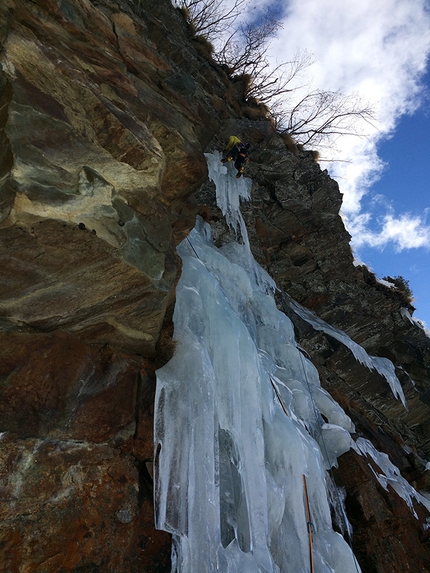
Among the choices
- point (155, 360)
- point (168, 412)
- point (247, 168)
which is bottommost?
point (168, 412)

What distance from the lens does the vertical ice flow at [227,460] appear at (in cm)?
261

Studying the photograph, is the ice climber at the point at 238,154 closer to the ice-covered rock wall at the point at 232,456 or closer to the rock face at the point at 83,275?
the ice-covered rock wall at the point at 232,456

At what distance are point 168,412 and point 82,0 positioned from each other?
13.5 ft

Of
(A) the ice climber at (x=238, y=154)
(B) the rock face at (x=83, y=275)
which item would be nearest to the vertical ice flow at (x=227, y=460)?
(B) the rock face at (x=83, y=275)

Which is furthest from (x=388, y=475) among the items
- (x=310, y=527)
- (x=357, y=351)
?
(x=310, y=527)

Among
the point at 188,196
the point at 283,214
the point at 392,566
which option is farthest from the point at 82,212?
the point at 283,214

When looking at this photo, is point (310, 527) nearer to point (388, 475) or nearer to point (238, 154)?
point (388, 475)

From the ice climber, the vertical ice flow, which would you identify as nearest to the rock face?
the vertical ice flow

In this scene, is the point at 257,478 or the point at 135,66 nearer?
the point at 257,478

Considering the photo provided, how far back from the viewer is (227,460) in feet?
10.5

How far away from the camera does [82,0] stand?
3.68m

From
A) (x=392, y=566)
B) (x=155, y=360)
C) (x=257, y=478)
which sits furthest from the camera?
(x=392, y=566)

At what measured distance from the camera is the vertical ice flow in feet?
8.55

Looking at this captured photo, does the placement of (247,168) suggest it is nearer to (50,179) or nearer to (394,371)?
(394,371)
